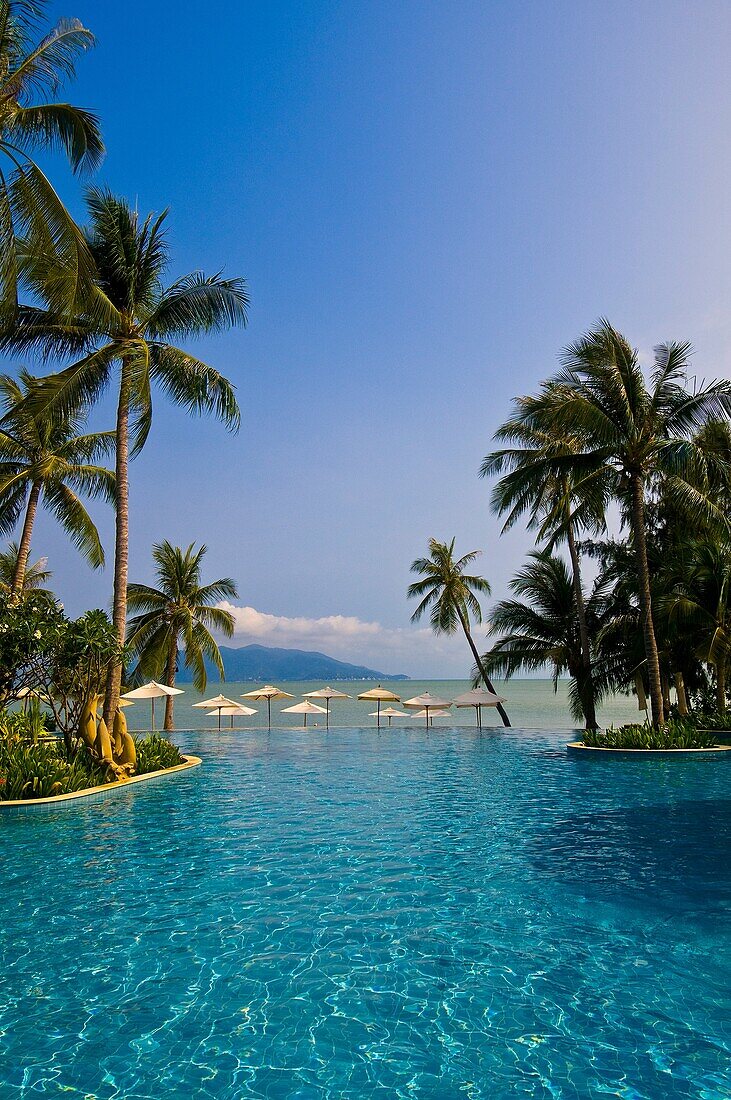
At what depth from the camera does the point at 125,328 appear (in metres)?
15.4

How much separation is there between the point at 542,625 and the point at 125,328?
18.0 meters

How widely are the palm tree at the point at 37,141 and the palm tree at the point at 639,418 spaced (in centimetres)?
1261

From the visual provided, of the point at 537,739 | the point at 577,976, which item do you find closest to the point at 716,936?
the point at 577,976

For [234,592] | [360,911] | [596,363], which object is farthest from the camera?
[234,592]

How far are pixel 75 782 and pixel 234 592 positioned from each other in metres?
17.7

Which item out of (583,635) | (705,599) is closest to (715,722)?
(705,599)

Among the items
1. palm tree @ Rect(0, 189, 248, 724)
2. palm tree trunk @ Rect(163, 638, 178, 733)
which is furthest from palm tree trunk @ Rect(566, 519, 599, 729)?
palm tree trunk @ Rect(163, 638, 178, 733)

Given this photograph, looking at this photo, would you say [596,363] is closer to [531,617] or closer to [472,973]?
[531,617]

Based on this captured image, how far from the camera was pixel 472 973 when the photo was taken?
5141mm

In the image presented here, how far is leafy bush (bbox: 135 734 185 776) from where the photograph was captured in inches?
591

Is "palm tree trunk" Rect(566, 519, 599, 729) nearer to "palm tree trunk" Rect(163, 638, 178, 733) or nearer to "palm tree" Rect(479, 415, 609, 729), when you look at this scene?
"palm tree" Rect(479, 415, 609, 729)

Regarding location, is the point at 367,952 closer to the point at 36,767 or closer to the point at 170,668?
the point at 36,767

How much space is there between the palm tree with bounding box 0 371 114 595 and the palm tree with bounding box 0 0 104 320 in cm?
742


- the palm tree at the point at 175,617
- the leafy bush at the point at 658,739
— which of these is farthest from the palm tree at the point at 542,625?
the palm tree at the point at 175,617
